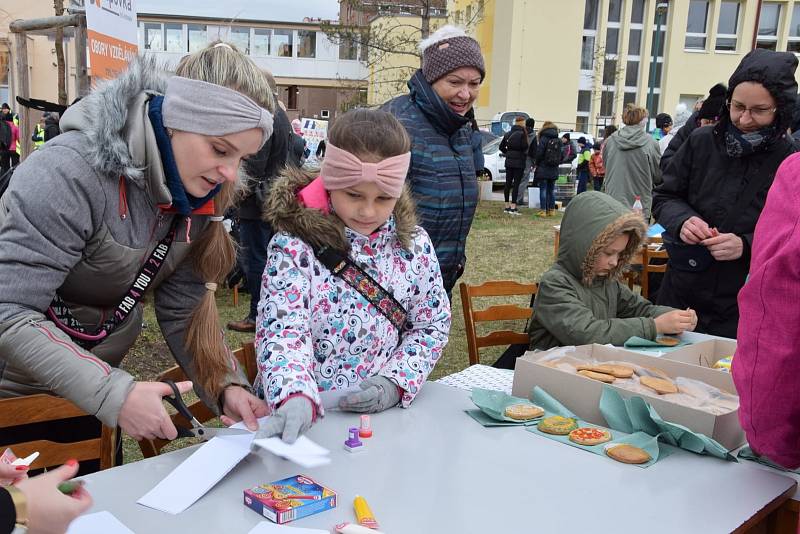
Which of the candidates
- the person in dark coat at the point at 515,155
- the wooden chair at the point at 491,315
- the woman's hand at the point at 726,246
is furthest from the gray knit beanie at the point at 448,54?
the person in dark coat at the point at 515,155

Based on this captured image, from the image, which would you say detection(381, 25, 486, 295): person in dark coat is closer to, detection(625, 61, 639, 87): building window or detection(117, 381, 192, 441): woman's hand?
detection(117, 381, 192, 441): woman's hand

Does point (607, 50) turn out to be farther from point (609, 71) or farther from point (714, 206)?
point (714, 206)

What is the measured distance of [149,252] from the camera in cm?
166

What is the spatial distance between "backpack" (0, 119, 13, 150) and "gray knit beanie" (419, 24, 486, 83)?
44.6 ft

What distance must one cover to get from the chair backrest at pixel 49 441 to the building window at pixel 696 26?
3330 cm

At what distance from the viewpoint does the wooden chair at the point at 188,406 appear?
1.78 meters

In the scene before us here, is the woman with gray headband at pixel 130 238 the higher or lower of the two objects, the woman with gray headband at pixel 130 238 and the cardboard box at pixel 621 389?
the higher

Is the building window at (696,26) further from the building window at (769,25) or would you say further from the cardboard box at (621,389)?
the cardboard box at (621,389)

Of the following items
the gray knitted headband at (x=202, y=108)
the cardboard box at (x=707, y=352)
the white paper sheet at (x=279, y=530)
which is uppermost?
the gray knitted headband at (x=202, y=108)

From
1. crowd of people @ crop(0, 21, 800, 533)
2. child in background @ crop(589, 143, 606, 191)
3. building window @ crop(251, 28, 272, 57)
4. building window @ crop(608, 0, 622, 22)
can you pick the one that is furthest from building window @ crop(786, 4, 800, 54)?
crowd of people @ crop(0, 21, 800, 533)

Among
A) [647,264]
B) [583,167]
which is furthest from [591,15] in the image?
[647,264]

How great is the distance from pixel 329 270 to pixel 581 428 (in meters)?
0.77

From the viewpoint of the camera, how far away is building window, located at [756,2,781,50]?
2956 centimetres

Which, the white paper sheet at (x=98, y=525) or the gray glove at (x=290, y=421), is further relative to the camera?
the gray glove at (x=290, y=421)
